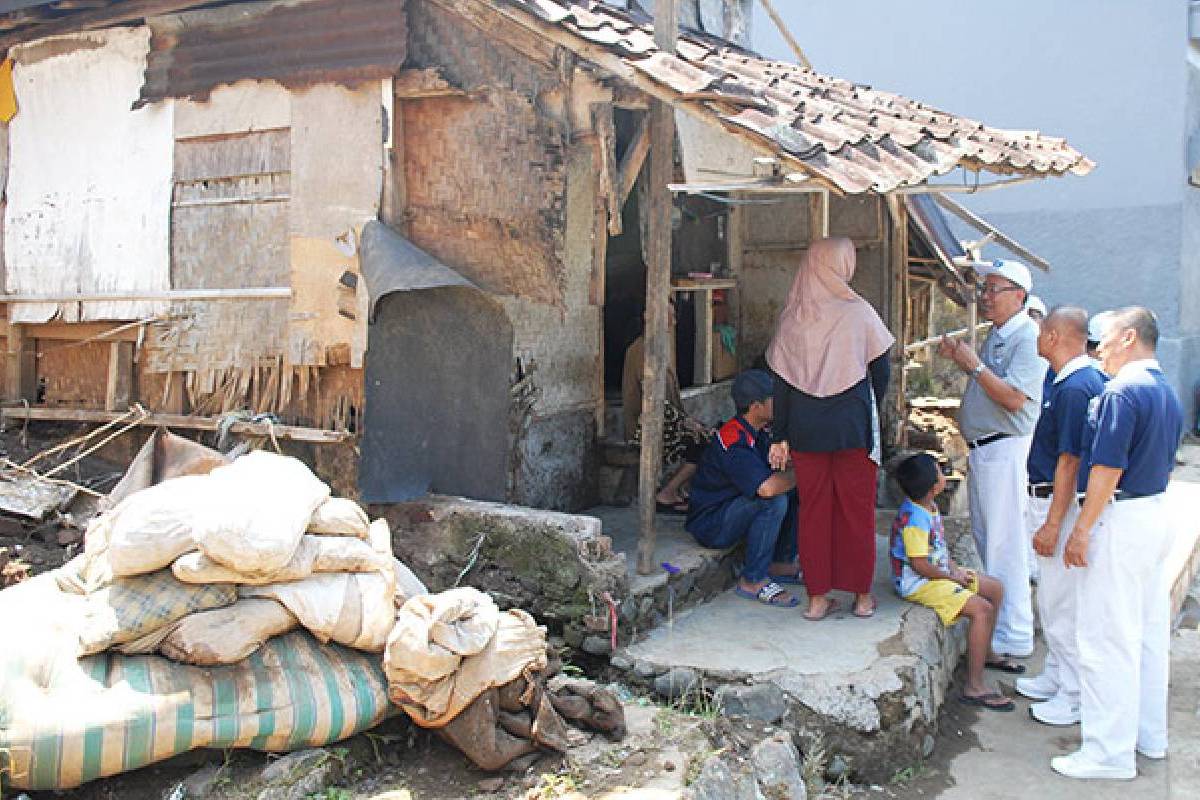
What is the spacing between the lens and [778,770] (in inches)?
162

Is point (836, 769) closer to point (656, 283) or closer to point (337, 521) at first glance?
point (337, 521)

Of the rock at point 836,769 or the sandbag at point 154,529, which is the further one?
the rock at point 836,769

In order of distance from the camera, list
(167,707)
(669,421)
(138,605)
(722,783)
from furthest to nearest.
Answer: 1. (669,421)
2. (722,783)
3. (138,605)
4. (167,707)

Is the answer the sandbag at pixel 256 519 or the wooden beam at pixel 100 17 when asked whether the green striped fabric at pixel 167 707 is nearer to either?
the sandbag at pixel 256 519

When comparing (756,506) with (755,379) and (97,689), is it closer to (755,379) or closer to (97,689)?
(755,379)

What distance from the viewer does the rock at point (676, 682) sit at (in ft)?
15.2

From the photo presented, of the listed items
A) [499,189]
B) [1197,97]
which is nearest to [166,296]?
[499,189]

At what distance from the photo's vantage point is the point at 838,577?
17.7 feet

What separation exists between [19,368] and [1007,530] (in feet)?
21.4

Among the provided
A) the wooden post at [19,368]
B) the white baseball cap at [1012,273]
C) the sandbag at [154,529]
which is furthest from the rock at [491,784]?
the wooden post at [19,368]

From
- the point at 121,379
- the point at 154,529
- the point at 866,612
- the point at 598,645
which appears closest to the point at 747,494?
the point at 866,612

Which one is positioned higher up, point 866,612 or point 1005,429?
point 1005,429

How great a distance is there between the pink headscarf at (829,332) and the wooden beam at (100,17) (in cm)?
391

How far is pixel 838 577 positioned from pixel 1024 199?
10562 millimetres
